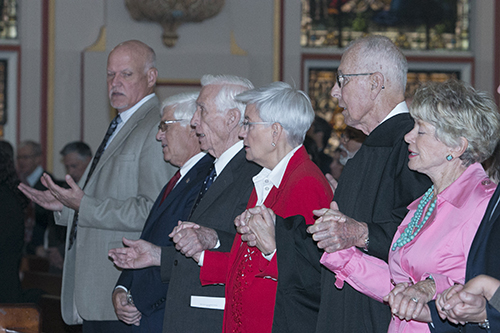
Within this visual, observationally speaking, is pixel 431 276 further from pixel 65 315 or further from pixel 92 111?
pixel 92 111

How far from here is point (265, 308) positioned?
2443 millimetres

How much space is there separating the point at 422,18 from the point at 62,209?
626 centimetres

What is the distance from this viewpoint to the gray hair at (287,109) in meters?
2.60

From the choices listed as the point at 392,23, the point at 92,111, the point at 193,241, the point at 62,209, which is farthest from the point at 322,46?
the point at 193,241

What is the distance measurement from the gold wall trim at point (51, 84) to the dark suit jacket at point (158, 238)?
16.3 feet

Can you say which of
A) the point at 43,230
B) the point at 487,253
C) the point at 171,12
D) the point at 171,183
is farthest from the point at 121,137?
the point at 171,12

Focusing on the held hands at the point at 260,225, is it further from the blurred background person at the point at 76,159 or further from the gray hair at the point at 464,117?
the blurred background person at the point at 76,159

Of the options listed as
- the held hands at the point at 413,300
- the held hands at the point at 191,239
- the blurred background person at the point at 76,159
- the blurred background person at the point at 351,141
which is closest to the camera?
the held hands at the point at 413,300

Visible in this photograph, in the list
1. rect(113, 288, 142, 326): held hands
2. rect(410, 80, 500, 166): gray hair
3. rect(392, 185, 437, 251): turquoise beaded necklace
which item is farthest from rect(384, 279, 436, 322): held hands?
A: rect(113, 288, 142, 326): held hands

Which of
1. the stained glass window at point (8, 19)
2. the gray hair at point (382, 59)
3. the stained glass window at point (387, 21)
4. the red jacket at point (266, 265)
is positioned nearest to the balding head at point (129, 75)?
the red jacket at point (266, 265)

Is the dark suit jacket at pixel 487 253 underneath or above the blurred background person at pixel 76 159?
above

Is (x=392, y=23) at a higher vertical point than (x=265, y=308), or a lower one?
higher

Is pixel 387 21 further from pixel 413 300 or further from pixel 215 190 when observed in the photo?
pixel 413 300

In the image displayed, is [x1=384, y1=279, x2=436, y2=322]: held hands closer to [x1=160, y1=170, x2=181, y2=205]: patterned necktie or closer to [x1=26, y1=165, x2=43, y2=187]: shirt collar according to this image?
[x1=160, y1=170, x2=181, y2=205]: patterned necktie
